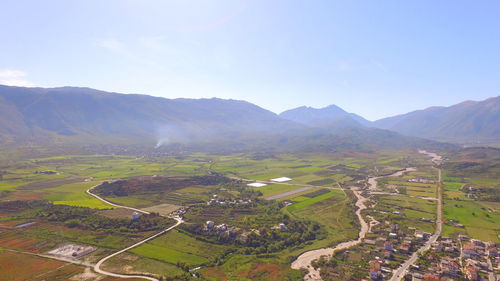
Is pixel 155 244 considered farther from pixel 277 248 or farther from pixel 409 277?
pixel 409 277

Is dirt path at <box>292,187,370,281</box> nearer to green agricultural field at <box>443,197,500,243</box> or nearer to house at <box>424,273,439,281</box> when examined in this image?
house at <box>424,273,439,281</box>

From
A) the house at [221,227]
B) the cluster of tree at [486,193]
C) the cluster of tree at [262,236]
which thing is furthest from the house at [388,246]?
the cluster of tree at [486,193]

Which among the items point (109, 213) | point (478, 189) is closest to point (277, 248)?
point (109, 213)

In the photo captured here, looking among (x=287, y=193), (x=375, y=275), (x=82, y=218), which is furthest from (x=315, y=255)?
(x=82, y=218)

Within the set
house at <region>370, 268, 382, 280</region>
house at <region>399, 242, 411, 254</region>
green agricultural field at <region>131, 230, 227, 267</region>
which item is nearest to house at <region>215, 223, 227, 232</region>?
green agricultural field at <region>131, 230, 227, 267</region>

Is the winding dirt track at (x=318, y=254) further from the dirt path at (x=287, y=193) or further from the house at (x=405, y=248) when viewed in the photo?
the dirt path at (x=287, y=193)
